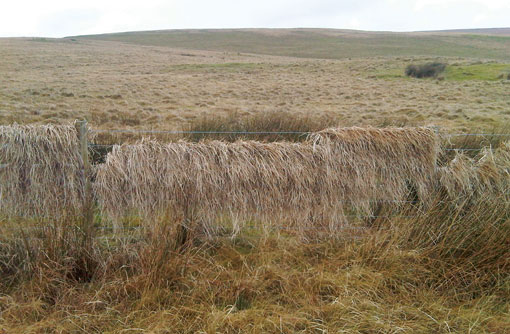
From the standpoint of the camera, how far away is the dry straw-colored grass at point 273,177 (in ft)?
12.6

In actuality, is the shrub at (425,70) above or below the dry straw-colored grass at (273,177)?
above

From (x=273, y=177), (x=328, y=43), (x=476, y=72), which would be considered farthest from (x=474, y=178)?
(x=328, y=43)

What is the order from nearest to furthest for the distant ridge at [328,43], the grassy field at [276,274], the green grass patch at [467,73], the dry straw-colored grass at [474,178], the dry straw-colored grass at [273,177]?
the grassy field at [276,274], the dry straw-colored grass at [273,177], the dry straw-colored grass at [474,178], the green grass patch at [467,73], the distant ridge at [328,43]

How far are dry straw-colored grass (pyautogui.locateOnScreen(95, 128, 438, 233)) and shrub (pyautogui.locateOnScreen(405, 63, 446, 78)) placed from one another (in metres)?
28.8

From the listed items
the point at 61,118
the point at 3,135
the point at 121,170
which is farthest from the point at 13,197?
the point at 61,118

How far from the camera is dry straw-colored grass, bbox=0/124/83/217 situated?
3721mm

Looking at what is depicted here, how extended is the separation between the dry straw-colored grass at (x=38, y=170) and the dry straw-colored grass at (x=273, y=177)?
0.98ft

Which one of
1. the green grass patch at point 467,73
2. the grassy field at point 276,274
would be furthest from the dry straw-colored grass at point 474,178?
the green grass patch at point 467,73

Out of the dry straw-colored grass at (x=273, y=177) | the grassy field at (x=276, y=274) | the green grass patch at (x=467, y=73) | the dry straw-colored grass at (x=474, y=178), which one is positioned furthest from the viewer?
the green grass patch at (x=467, y=73)

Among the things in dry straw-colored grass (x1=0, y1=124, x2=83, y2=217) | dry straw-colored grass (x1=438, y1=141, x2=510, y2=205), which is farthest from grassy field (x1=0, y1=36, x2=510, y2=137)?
dry straw-colored grass (x1=0, y1=124, x2=83, y2=217)

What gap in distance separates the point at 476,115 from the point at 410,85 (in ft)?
35.4

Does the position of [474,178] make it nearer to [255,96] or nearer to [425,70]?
[255,96]

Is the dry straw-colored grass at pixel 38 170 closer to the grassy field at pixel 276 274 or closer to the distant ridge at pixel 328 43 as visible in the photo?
the grassy field at pixel 276 274

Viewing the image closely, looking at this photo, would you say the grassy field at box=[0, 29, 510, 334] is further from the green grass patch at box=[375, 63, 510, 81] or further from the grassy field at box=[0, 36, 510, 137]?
the green grass patch at box=[375, 63, 510, 81]
